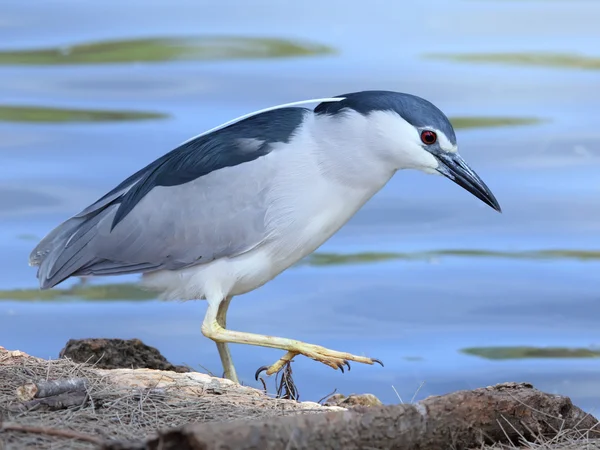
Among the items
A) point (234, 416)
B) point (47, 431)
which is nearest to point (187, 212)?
point (234, 416)

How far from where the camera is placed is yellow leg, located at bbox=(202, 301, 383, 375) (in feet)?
17.3

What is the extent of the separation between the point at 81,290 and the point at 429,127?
4025 millimetres

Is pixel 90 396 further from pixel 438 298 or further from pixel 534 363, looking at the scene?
pixel 438 298

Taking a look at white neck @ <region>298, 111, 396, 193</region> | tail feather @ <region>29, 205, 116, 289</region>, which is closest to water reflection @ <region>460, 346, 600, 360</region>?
white neck @ <region>298, 111, 396, 193</region>

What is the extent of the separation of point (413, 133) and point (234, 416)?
1.43m

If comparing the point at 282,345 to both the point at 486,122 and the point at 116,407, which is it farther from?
the point at 486,122

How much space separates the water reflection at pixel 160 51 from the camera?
12664mm

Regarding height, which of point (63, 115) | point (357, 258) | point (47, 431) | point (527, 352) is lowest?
point (527, 352)

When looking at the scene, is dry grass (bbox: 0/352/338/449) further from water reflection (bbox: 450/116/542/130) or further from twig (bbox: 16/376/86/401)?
water reflection (bbox: 450/116/542/130)

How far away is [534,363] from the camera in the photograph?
297 inches

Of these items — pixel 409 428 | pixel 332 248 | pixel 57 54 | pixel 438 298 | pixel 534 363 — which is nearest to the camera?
pixel 409 428

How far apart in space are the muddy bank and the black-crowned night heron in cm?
59

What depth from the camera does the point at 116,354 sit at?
5688 millimetres

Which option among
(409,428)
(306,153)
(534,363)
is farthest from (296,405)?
(534,363)
